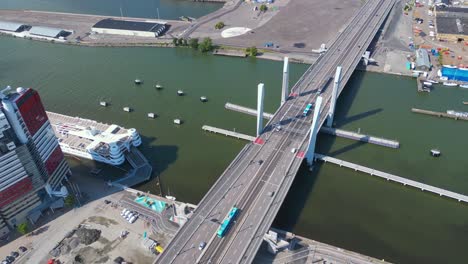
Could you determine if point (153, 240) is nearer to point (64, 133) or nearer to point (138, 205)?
point (138, 205)

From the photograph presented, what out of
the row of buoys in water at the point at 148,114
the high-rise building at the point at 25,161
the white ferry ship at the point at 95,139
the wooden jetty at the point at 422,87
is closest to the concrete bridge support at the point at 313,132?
the row of buoys in water at the point at 148,114

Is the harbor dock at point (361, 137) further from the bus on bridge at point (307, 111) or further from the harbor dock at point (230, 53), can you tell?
the harbor dock at point (230, 53)

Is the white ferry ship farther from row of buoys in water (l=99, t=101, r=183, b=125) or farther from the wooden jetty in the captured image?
the wooden jetty

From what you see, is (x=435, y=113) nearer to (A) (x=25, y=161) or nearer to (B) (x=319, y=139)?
(B) (x=319, y=139)

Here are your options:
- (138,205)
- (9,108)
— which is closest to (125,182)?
(138,205)

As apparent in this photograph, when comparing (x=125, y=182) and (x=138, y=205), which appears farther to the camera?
(x=125, y=182)

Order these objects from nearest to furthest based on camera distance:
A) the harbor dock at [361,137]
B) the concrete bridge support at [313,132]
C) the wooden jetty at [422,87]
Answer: the concrete bridge support at [313,132]
the harbor dock at [361,137]
the wooden jetty at [422,87]
